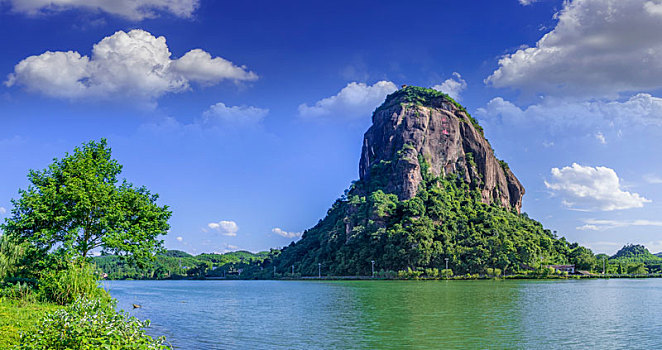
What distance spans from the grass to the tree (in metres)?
3.33

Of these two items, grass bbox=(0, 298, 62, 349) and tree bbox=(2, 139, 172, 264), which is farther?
tree bbox=(2, 139, 172, 264)

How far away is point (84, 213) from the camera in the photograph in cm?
2542

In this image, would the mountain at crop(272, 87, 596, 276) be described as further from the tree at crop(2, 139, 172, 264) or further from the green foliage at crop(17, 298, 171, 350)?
the green foliage at crop(17, 298, 171, 350)

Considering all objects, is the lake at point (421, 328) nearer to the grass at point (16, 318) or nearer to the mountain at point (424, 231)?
the grass at point (16, 318)

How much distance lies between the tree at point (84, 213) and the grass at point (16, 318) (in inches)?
131

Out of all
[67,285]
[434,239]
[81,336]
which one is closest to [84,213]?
[67,285]

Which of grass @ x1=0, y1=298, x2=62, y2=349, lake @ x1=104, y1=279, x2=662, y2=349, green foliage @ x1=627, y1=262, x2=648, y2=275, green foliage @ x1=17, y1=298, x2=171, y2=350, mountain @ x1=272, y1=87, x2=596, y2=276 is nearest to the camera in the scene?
green foliage @ x1=17, y1=298, x2=171, y2=350

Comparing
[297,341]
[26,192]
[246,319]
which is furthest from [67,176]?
[246,319]

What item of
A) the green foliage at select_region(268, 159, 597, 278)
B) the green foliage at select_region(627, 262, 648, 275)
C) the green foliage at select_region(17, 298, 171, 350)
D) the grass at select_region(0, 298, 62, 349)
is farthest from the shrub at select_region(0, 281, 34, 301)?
the green foliage at select_region(627, 262, 648, 275)

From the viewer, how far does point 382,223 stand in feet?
538

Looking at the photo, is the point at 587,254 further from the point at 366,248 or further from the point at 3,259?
the point at 3,259

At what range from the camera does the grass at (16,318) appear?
44.2ft

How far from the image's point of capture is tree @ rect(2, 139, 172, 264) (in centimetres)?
2450

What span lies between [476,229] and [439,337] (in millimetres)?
144641
